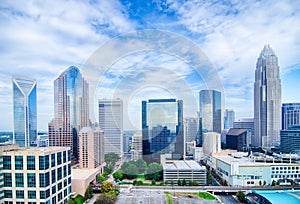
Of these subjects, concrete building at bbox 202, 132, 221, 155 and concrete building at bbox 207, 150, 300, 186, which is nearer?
concrete building at bbox 207, 150, 300, 186

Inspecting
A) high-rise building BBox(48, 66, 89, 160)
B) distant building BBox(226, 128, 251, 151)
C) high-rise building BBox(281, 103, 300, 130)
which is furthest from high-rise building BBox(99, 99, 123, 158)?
high-rise building BBox(281, 103, 300, 130)

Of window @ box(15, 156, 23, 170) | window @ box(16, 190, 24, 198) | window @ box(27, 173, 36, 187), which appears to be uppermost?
window @ box(15, 156, 23, 170)

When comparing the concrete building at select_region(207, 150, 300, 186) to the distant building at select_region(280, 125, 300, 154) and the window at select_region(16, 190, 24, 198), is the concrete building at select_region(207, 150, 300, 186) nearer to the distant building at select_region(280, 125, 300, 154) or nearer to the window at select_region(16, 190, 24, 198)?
the distant building at select_region(280, 125, 300, 154)

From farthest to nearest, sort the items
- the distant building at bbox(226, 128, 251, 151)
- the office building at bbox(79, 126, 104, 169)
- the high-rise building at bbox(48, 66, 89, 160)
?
the distant building at bbox(226, 128, 251, 151)
the high-rise building at bbox(48, 66, 89, 160)
the office building at bbox(79, 126, 104, 169)

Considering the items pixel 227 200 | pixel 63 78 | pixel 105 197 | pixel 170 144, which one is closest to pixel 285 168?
pixel 227 200

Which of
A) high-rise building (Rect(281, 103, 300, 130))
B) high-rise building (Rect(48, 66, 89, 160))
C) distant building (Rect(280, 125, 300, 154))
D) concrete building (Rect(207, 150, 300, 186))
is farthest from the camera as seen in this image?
high-rise building (Rect(281, 103, 300, 130))

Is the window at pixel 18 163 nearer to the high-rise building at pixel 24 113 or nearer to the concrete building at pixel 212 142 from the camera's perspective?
the concrete building at pixel 212 142
